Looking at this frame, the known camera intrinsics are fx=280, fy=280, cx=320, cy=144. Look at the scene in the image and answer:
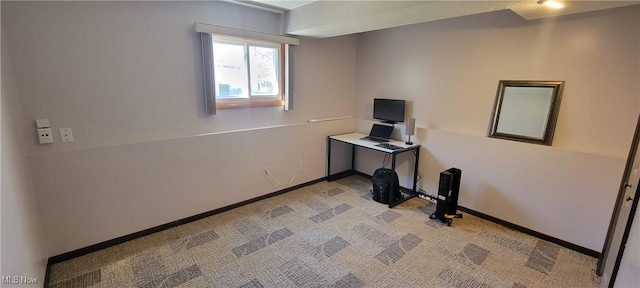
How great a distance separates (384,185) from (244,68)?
2161mm

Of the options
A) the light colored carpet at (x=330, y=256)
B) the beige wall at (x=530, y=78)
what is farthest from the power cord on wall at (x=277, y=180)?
the beige wall at (x=530, y=78)

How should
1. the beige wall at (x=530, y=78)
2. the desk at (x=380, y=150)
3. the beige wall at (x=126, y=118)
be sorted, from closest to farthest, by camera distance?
the beige wall at (x=126, y=118)
the beige wall at (x=530, y=78)
the desk at (x=380, y=150)

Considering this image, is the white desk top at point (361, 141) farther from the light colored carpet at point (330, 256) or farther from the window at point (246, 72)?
the window at point (246, 72)

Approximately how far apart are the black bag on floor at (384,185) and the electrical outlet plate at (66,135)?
120 inches

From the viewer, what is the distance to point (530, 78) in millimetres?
2723

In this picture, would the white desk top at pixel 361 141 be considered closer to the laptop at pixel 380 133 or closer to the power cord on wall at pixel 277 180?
the laptop at pixel 380 133

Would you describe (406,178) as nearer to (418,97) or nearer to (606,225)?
(418,97)

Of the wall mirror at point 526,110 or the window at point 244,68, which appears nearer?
the wall mirror at point 526,110

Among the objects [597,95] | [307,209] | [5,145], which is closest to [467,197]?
[597,95]

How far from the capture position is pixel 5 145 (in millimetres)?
1639

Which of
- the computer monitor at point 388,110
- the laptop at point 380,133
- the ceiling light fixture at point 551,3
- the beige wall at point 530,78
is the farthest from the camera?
the laptop at point 380,133

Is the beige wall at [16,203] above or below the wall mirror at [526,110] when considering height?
below

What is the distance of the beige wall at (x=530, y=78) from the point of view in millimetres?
2336

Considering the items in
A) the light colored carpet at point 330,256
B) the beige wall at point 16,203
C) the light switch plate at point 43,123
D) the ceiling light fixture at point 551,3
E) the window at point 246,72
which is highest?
the ceiling light fixture at point 551,3
